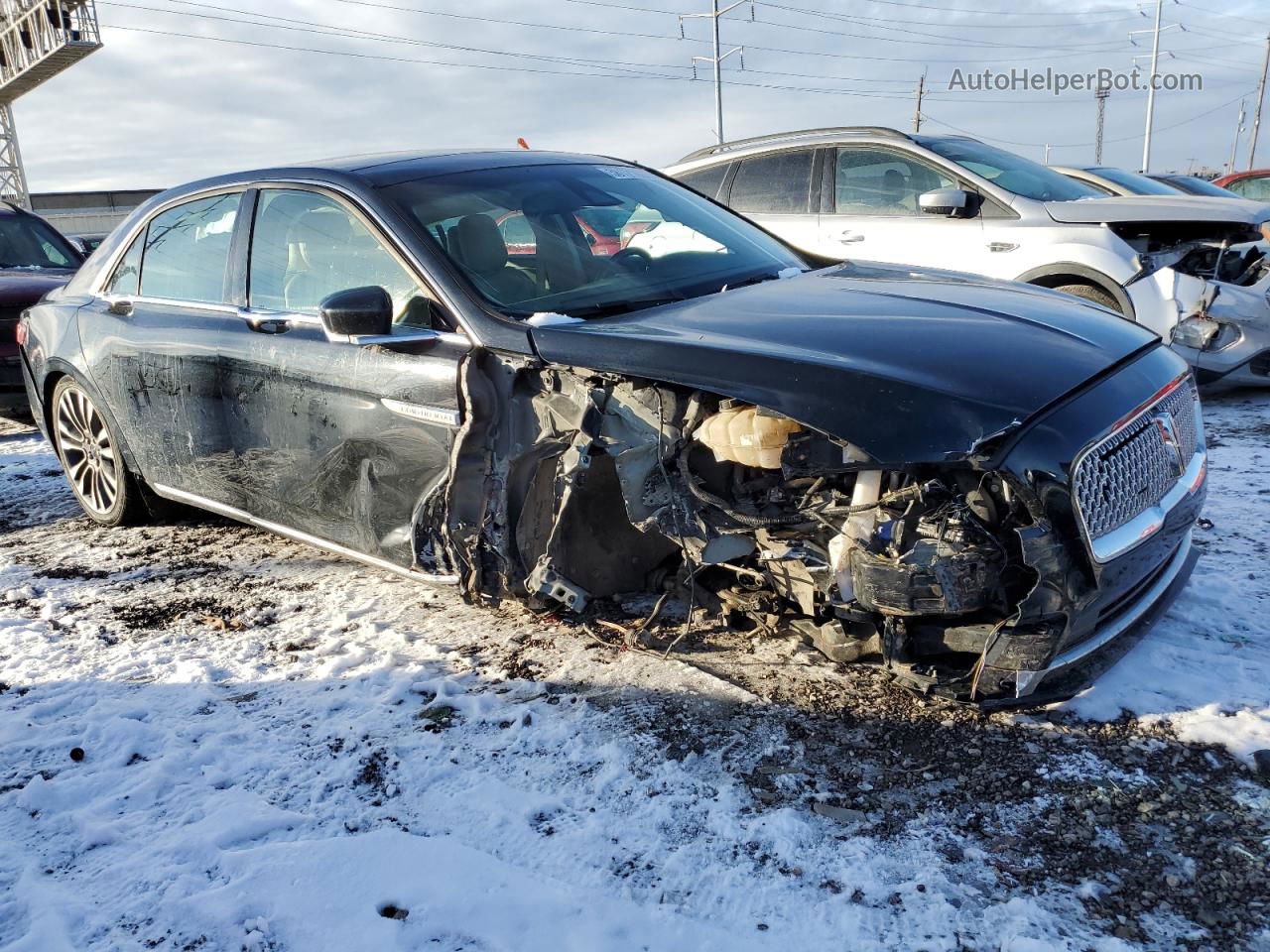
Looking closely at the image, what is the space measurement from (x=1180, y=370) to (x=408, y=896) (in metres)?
2.75

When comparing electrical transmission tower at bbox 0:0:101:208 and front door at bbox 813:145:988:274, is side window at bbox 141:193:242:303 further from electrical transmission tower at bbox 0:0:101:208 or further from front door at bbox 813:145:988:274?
electrical transmission tower at bbox 0:0:101:208

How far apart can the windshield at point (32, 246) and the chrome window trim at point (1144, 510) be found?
8726 mm

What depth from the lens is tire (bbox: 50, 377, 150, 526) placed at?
4.96 m

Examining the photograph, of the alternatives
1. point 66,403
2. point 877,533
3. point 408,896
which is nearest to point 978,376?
point 877,533

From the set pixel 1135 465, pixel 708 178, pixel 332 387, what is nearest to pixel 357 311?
pixel 332 387

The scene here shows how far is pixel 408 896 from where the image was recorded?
2258mm

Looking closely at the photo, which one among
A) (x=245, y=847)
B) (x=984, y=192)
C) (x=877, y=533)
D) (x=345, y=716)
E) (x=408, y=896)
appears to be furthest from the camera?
(x=984, y=192)

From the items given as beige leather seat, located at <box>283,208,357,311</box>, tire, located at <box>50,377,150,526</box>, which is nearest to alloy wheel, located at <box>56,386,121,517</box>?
tire, located at <box>50,377,150,526</box>

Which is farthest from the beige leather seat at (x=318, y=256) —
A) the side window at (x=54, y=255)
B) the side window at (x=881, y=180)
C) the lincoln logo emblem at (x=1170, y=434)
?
the side window at (x=54, y=255)

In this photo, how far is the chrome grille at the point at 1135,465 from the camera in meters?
2.55

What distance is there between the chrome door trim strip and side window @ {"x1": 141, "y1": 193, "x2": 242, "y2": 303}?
2.93ft

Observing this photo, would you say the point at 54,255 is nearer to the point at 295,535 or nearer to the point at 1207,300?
the point at 295,535

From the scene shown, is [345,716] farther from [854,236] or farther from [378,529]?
[854,236]

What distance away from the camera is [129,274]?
4.77m
